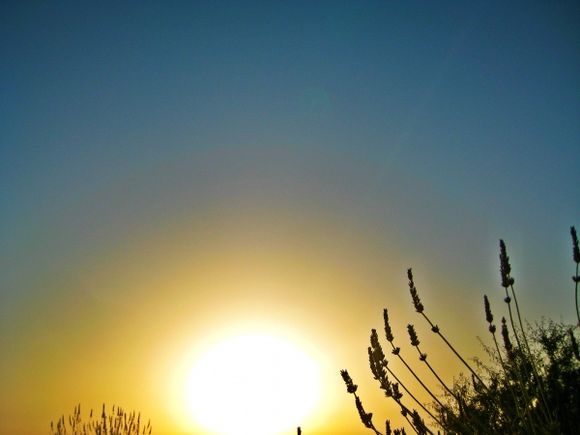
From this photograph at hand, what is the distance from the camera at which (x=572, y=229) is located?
109 inches

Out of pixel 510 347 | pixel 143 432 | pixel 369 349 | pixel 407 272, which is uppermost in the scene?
pixel 143 432

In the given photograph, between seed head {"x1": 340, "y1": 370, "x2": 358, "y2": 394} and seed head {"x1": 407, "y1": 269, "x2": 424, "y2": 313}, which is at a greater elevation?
seed head {"x1": 407, "y1": 269, "x2": 424, "y2": 313}

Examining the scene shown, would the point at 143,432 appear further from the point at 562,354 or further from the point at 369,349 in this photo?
the point at 562,354

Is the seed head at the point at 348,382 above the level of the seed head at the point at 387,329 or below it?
below

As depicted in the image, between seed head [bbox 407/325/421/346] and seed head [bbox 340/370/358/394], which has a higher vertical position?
seed head [bbox 407/325/421/346]

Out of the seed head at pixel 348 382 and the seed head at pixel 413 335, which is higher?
the seed head at pixel 413 335

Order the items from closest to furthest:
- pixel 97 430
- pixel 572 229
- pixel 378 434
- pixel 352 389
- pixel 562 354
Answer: pixel 378 434 → pixel 572 229 → pixel 352 389 → pixel 97 430 → pixel 562 354

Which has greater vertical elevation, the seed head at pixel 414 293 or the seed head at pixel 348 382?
the seed head at pixel 414 293

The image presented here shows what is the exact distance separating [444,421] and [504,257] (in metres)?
1.26

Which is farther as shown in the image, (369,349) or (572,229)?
(369,349)

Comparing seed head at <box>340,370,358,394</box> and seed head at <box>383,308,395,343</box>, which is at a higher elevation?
seed head at <box>383,308,395,343</box>

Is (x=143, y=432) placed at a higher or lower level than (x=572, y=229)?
higher

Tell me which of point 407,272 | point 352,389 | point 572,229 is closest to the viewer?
point 572,229

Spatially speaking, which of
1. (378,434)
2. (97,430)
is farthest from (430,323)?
(97,430)
